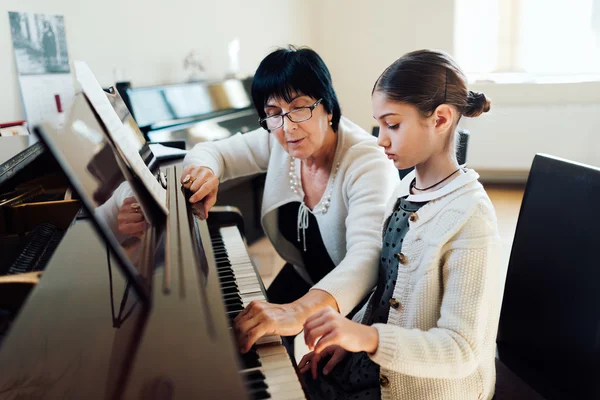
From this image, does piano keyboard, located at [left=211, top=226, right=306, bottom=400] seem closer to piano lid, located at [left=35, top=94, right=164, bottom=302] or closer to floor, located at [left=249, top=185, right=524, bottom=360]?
piano lid, located at [left=35, top=94, right=164, bottom=302]

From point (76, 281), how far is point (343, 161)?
2.71 ft

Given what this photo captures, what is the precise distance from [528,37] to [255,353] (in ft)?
15.4

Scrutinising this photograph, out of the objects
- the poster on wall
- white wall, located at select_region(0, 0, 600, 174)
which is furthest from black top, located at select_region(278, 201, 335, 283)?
white wall, located at select_region(0, 0, 600, 174)

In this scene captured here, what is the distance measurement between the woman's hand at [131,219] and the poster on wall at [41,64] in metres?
1.59

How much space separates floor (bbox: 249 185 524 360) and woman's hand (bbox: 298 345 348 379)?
85 centimetres

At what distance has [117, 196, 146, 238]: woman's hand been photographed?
0.99m

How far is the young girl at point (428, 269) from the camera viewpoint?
36.8 inches

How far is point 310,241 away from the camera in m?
1.74

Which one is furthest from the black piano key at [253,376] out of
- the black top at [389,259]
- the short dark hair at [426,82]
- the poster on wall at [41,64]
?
the poster on wall at [41,64]

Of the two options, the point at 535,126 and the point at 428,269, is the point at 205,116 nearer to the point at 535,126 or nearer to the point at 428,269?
the point at 428,269

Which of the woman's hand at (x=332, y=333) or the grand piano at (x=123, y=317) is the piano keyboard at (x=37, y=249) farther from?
the woman's hand at (x=332, y=333)

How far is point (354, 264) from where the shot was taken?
4.17ft

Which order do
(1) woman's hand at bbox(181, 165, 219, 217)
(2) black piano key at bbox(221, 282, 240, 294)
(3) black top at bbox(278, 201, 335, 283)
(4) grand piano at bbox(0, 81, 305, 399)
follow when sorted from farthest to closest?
(3) black top at bbox(278, 201, 335, 283) < (1) woman's hand at bbox(181, 165, 219, 217) < (2) black piano key at bbox(221, 282, 240, 294) < (4) grand piano at bbox(0, 81, 305, 399)

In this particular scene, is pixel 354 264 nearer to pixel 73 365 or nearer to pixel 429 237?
pixel 429 237
